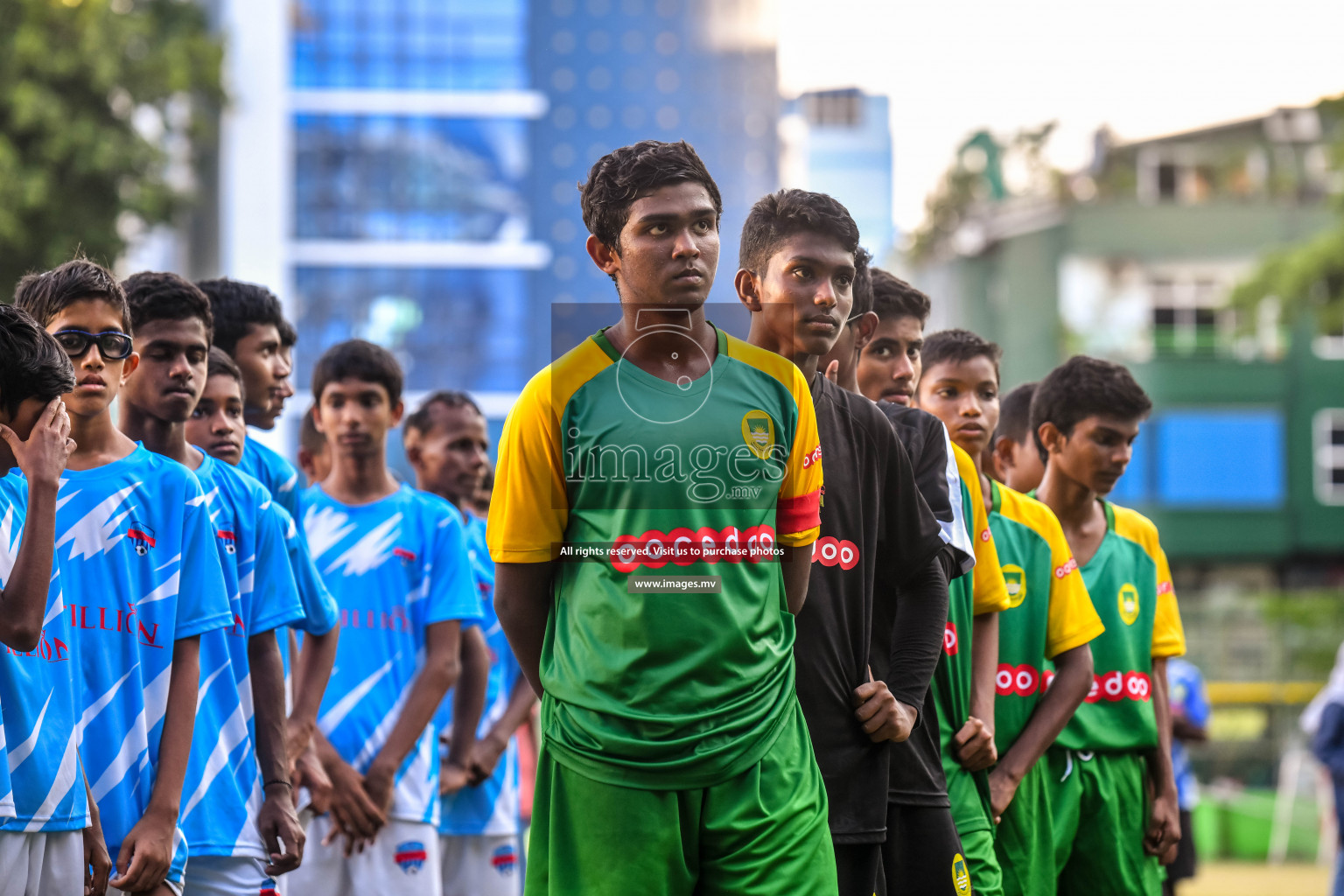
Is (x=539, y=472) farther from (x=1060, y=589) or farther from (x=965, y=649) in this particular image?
(x=1060, y=589)

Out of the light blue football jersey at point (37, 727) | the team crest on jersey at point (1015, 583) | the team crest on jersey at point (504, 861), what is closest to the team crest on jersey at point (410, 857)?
the team crest on jersey at point (504, 861)

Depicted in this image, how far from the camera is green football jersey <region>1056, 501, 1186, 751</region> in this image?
4.85m

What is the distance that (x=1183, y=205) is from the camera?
102ft

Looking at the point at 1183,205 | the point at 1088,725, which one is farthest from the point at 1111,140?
the point at 1088,725

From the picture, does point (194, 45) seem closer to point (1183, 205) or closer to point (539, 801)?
point (539, 801)

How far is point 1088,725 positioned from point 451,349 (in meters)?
21.4

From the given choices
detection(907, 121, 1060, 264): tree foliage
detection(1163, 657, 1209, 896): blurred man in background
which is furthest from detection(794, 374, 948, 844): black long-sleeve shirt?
detection(907, 121, 1060, 264): tree foliage

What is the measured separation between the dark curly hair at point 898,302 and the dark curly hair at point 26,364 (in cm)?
213

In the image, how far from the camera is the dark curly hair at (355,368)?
5.11m

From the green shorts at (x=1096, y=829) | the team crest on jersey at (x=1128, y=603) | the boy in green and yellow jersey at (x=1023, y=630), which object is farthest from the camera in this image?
the team crest on jersey at (x=1128, y=603)

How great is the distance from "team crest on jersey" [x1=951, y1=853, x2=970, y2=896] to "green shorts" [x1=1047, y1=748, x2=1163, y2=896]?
1.19m

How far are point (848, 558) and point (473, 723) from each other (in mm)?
2616

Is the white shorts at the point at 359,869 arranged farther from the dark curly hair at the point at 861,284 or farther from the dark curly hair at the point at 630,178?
the dark curly hair at the point at 630,178

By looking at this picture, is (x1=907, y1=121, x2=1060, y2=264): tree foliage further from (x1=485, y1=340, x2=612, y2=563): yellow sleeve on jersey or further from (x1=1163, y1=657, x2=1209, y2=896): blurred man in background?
(x1=485, y1=340, x2=612, y2=563): yellow sleeve on jersey
